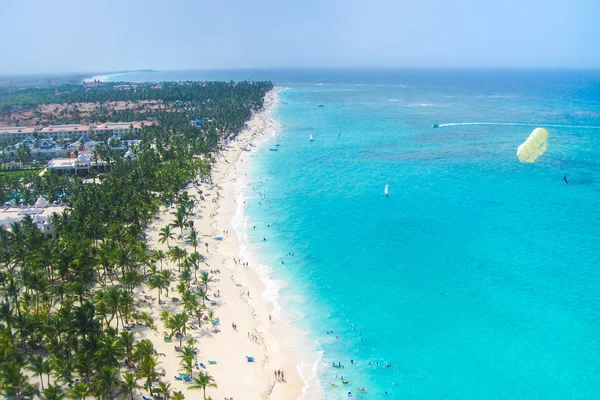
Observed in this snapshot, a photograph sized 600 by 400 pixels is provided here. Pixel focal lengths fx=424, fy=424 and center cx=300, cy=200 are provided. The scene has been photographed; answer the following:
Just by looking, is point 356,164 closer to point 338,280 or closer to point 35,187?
point 338,280

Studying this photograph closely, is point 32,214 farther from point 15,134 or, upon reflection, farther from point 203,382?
point 15,134

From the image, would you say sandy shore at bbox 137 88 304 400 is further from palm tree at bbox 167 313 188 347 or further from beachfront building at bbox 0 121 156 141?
beachfront building at bbox 0 121 156 141

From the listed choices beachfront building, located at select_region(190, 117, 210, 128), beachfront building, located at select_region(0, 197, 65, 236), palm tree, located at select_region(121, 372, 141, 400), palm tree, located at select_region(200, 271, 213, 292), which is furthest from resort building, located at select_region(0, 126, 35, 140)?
palm tree, located at select_region(121, 372, 141, 400)

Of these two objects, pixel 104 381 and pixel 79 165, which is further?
pixel 79 165

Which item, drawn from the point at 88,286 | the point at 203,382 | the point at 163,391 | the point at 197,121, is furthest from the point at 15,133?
the point at 203,382

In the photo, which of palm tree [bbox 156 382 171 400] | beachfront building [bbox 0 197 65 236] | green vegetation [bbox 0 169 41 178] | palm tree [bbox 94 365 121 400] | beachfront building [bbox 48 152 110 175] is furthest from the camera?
green vegetation [bbox 0 169 41 178]

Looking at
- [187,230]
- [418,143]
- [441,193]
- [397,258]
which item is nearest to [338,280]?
[397,258]

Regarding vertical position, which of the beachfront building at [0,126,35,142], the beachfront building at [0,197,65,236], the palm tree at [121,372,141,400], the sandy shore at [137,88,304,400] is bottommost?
the sandy shore at [137,88,304,400]

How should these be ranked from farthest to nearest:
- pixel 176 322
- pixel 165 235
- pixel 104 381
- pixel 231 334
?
pixel 165 235, pixel 231 334, pixel 176 322, pixel 104 381
